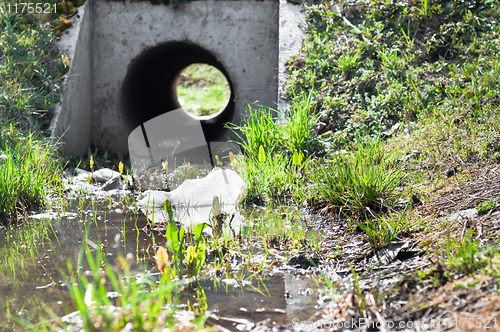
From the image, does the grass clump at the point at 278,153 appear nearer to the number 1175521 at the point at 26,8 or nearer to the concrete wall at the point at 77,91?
the concrete wall at the point at 77,91

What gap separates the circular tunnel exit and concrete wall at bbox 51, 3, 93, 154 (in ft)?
1.99

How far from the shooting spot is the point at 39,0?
19.8ft

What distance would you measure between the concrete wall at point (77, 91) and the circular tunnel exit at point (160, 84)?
0.61 metres

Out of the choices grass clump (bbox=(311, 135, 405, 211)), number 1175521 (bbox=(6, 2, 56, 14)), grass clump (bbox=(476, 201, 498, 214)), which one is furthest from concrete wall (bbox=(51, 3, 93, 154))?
grass clump (bbox=(476, 201, 498, 214))

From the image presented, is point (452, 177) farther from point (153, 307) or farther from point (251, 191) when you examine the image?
point (153, 307)

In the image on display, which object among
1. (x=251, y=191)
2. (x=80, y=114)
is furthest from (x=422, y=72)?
(x=80, y=114)

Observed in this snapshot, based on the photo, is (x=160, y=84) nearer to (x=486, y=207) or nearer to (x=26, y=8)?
(x=26, y=8)

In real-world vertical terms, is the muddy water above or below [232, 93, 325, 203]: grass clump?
below

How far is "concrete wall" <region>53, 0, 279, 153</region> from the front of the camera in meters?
6.25

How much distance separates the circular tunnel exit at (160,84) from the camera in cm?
682

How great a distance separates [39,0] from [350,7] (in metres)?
4.55

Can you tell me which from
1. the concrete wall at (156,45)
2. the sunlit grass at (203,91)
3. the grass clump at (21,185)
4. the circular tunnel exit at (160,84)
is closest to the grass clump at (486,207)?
the grass clump at (21,185)

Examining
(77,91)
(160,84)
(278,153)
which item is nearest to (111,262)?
(278,153)

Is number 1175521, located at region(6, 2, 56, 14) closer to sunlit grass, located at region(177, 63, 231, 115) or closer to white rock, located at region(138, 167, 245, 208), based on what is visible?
white rock, located at region(138, 167, 245, 208)
